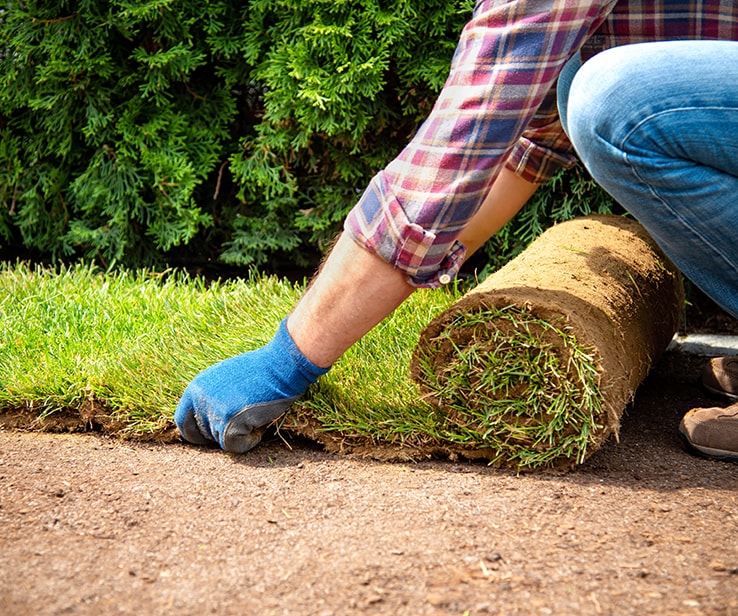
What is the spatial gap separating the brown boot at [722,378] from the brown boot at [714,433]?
1.72 feet

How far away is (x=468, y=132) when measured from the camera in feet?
6.01

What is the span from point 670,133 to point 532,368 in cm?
68

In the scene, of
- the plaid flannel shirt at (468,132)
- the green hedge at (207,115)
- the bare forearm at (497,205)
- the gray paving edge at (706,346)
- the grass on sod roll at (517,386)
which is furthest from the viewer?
the green hedge at (207,115)

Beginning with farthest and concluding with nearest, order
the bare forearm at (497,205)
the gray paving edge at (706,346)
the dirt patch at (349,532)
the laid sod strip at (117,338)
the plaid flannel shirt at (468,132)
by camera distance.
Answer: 1. the gray paving edge at (706,346)
2. the bare forearm at (497,205)
3. the laid sod strip at (117,338)
4. the plaid flannel shirt at (468,132)
5. the dirt patch at (349,532)

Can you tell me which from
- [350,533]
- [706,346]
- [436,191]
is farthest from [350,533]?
[706,346]

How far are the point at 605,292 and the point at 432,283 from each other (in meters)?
0.71

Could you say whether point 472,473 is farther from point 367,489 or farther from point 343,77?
point 343,77

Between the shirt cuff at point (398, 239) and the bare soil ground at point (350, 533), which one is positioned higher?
the shirt cuff at point (398, 239)

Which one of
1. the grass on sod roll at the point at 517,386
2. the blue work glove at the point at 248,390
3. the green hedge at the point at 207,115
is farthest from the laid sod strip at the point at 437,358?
the green hedge at the point at 207,115

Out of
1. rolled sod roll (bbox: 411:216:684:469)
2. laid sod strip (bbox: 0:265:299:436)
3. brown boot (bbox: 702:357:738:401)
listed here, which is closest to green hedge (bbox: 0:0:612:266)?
laid sod strip (bbox: 0:265:299:436)

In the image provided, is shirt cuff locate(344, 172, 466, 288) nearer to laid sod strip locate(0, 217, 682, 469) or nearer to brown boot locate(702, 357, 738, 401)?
laid sod strip locate(0, 217, 682, 469)

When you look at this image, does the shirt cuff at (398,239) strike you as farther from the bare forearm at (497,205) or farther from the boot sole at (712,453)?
the boot sole at (712,453)

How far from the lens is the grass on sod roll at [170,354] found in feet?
7.34

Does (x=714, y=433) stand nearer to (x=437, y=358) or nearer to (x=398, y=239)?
(x=437, y=358)
